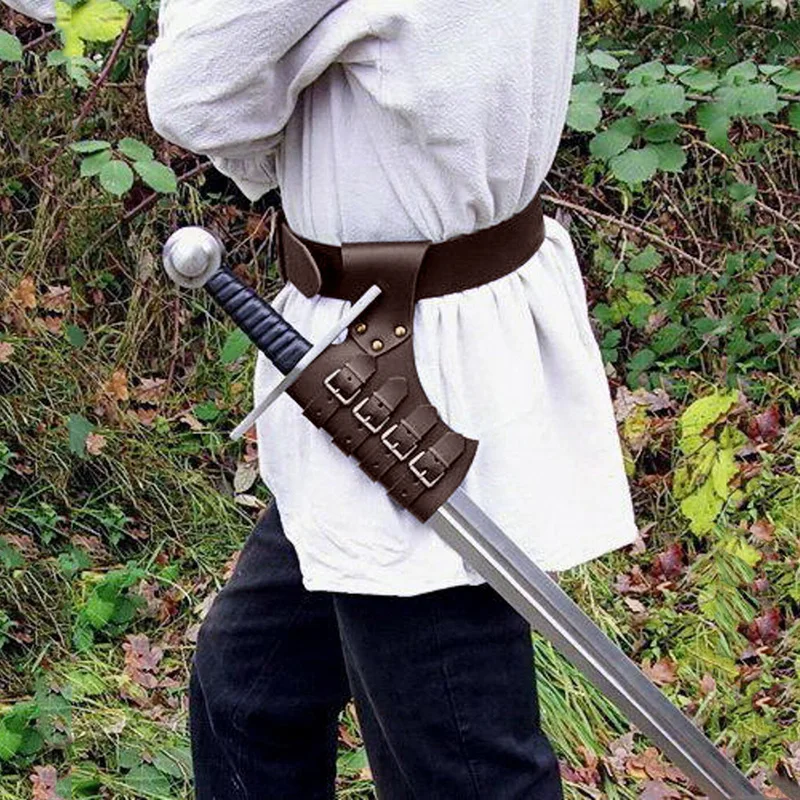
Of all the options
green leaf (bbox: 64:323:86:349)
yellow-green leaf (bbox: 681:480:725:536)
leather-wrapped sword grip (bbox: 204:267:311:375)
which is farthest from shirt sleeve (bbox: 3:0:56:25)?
yellow-green leaf (bbox: 681:480:725:536)

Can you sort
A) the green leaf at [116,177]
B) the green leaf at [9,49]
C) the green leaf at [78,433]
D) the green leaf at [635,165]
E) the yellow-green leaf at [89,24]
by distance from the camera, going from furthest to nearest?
1. the green leaf at [78,433]
2. the green leaf at [635,165]
3. the green leaf at [9,49]
4. the green leaf at [116,177]
5. the yellow-green leaf at [89,24]

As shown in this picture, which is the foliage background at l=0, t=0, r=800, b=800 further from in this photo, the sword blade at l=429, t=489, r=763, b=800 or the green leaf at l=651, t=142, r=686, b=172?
the sword blade at l=429, t=489, r=763, b=800

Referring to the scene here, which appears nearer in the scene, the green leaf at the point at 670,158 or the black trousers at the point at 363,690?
Answer: the black trousers at the point at 363,690

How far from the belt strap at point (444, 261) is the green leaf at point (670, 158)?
1.47 m

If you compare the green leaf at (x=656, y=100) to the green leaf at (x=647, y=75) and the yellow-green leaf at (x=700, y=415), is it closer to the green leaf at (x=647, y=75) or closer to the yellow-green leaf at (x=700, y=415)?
the green leaf at (x=647, y=75)

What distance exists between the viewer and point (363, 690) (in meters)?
1.81

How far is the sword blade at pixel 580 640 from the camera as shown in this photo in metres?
1.64

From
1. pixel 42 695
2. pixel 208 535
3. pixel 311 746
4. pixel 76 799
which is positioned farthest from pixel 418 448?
pixel 208 535

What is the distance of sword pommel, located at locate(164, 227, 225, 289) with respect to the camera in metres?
1.65

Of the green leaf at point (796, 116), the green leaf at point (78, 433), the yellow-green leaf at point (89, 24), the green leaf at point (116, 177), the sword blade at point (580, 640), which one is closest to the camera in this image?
the sword blade at point (580, 640)

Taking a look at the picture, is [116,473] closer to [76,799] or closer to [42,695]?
[42,695]

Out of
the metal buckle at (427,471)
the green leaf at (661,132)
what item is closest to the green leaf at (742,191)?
the green leaf at (661,132)

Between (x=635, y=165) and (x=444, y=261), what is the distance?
1606 mm

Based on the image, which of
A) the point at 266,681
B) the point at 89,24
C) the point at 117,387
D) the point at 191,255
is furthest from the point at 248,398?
the point at 191,255
